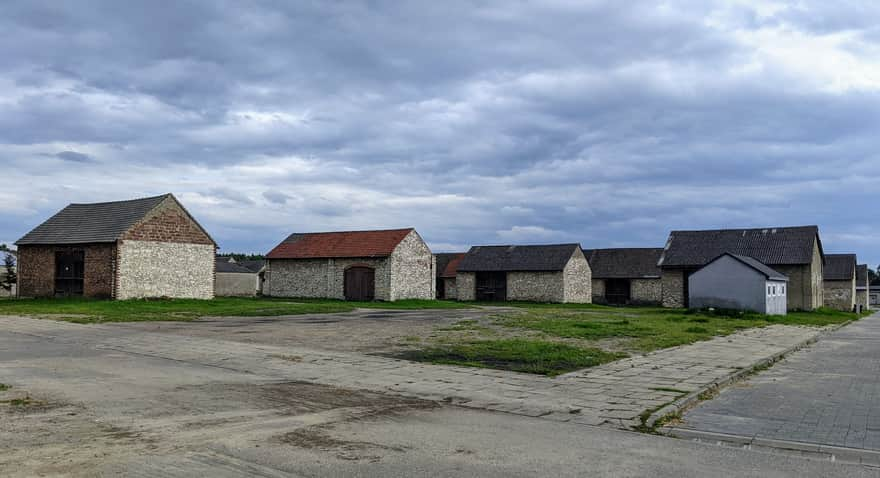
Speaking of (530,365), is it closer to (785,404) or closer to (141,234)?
(785,404)

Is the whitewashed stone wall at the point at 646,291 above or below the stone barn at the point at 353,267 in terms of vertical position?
below

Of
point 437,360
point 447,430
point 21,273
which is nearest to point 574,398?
point 447,430

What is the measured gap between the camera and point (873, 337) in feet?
83.9

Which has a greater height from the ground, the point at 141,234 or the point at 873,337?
the point at 141,234

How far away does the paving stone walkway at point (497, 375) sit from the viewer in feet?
31.6

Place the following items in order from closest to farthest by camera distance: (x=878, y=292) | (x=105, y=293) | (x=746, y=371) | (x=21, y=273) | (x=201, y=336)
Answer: (x=746, y=371), (x=201, y=336), (x=105, y=293), (x=21, y=273), (x=878, y=292)

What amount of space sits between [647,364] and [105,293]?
31.4 m

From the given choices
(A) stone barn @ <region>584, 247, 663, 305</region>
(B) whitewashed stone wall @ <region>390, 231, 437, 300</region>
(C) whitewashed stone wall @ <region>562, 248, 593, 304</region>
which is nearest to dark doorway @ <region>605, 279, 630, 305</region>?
(A) stone barn @ <region>584, 247, 663, 305</region>

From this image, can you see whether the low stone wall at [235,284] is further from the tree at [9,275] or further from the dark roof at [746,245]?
the dark roof at [746,245]

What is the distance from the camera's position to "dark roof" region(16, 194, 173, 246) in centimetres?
→ 3756

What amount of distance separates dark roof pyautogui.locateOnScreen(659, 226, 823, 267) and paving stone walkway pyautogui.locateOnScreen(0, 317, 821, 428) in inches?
1343

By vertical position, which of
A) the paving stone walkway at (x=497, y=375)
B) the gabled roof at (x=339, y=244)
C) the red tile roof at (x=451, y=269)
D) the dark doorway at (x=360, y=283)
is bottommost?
the paving stone walkway at (x=497, y=375)

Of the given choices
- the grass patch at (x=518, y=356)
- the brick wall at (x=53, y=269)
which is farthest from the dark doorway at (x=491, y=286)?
the grass patch at (x=518, y=356)

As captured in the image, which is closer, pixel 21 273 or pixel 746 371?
pixel 746 371
